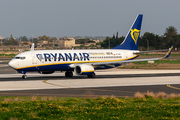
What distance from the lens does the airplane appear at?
42469mm

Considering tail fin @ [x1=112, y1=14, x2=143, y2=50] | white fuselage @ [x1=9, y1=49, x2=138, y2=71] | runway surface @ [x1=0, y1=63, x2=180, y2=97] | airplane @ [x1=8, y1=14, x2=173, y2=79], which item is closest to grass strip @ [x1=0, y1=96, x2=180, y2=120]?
runway surface @ [x1=0, y1=63, x2=180, y2=97]

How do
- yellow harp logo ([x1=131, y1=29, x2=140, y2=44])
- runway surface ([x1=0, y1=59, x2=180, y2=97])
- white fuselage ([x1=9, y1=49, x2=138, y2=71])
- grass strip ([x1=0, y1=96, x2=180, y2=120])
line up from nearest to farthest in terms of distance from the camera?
grass strip ([x1=0, y1=96, x2=180, y2=120]) → runway surface ([x1=0, y1=59, x2=180, y2=97]) → white fuselage ([x1=9, y1=49, x2=138, y2=71]) → yellow harp logo ([x1=131, y1=29, x2=140, y2=44])

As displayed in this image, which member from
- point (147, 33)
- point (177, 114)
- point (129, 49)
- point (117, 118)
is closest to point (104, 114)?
point (117, 118)

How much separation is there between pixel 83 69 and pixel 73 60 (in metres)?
2.74

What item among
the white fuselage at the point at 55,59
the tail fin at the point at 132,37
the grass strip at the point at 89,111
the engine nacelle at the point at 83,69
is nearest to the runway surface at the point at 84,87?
the engine nacelle at the point at 83,69

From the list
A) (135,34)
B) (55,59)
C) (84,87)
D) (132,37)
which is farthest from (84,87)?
(135,34)

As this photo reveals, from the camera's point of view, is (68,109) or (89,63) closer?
(68,109)

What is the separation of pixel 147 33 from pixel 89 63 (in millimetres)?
139255

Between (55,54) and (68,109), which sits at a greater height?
(55,54)

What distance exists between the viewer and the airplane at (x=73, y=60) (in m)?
42.5

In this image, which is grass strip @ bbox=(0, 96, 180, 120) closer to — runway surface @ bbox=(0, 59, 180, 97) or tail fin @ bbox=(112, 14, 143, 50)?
runway surface @ bbox=(0, 59, 180, 97)

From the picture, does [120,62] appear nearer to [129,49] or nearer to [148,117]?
[129,49]

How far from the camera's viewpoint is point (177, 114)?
1692 cm

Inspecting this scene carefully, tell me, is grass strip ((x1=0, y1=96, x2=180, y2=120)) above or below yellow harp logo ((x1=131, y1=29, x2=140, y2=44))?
below
